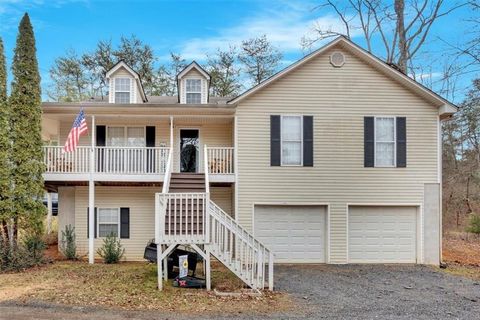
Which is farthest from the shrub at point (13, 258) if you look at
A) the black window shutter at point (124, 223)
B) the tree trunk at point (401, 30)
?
the tree trunk at point (401, 30)

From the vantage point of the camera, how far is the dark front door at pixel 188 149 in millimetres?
16125

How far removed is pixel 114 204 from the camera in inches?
611

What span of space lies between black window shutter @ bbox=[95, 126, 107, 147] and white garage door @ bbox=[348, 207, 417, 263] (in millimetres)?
9570

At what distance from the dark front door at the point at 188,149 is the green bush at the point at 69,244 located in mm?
4713

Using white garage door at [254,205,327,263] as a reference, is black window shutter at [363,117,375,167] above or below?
above

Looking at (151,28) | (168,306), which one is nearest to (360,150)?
(168,306)

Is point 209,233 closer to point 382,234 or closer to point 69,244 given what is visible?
point 69,244

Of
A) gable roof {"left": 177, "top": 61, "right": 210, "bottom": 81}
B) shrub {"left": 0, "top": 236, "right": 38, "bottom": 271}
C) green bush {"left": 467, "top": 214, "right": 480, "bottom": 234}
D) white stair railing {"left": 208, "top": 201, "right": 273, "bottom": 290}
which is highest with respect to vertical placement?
gable roof {"left": 177, "top": 61, "right": 210, "bottom": 81}

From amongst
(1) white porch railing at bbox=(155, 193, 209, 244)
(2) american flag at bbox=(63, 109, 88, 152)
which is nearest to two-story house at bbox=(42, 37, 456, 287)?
(2) american flag at bbox=(63, 109, 88, 152)

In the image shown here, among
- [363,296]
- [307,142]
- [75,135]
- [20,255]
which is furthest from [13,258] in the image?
[307,142]

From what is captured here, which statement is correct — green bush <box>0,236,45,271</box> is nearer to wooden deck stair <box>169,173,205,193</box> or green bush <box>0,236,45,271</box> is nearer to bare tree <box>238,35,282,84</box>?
wooden deck stair <box>169,173,205,193</box>

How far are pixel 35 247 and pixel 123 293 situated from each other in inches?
199

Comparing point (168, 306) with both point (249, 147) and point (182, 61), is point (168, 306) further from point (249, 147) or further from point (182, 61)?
point (182, 61)

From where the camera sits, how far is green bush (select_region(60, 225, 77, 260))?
14375 mm
